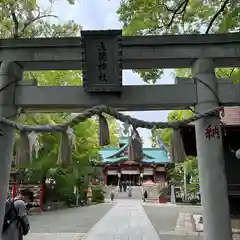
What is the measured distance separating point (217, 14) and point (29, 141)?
265 inches

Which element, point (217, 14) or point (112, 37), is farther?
point (217, 14)

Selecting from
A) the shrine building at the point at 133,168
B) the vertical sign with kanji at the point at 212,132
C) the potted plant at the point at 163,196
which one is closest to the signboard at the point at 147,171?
the shrine building at the point at 133,168

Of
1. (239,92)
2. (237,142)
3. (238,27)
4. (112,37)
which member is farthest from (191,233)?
(112,37)

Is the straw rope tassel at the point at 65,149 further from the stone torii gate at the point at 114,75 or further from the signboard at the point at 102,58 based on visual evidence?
the signboard at the point at 102,58

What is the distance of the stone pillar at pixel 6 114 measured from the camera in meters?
4.77

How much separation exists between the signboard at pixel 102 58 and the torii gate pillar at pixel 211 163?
1.32 m

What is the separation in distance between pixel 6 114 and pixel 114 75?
6.02ft

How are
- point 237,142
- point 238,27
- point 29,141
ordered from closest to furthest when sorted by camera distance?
point 29,141 → point 238,27 → point 237,142

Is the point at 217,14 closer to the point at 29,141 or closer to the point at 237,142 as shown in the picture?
the point at 237,142

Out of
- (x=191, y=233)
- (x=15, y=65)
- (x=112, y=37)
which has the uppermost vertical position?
(x=112, y=37)

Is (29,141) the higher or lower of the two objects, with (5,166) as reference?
higher

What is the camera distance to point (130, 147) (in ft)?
15.9

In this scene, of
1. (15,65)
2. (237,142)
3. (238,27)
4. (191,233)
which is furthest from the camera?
(191,233)

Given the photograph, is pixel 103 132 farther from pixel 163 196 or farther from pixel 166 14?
pixel 163 196
